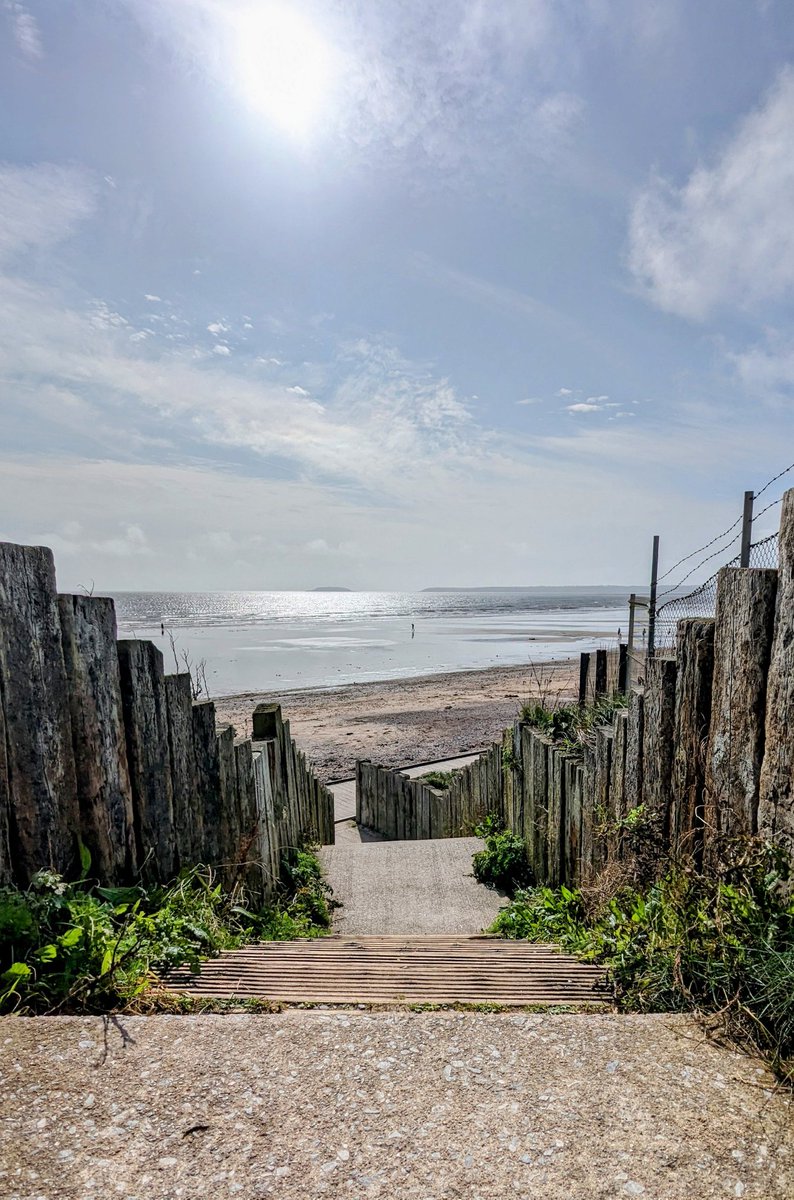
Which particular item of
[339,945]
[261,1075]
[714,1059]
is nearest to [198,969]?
[261,1075]

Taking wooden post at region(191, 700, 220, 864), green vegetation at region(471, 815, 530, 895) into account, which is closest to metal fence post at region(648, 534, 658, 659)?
green vegetation at region(471, 815, 530, 895)

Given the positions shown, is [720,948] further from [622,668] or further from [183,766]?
[622,668]

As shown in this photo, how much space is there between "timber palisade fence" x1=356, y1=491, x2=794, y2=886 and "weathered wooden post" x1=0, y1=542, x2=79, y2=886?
302 cm

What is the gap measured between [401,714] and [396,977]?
1894 cm

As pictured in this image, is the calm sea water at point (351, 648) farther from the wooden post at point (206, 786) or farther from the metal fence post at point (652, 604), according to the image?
the wooden post at point (206, 786)

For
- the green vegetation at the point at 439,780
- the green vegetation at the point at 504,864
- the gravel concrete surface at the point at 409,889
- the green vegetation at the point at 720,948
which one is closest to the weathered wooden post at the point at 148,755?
the gravel concrete surface at the point at 409,889

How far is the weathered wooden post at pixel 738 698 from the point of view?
2971mm

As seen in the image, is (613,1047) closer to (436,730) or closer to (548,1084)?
(548,1084)

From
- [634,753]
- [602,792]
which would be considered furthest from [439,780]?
[634,753]

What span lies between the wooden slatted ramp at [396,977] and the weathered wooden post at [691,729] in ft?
2.81

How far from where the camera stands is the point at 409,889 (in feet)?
20.5

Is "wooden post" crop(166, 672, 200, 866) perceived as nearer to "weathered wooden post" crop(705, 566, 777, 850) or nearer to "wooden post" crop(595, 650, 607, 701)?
"weathered wooden post" crop(705, 566, 777, 850)

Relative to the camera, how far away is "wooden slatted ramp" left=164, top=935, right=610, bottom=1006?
2824 millimetres

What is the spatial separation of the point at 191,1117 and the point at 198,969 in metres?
0.99
